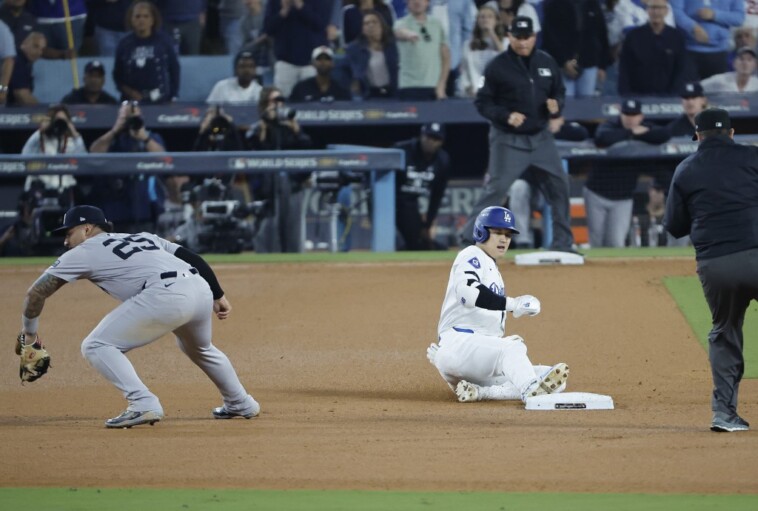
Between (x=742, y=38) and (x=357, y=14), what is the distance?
16.1 feet

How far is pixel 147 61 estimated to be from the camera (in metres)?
17.2

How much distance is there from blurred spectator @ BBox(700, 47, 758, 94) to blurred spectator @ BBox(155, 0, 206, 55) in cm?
646

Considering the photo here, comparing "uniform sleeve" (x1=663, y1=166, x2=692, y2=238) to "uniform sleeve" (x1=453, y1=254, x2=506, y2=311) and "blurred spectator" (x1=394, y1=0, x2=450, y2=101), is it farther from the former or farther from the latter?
"blurred spectator" (x1=394, y1=0, x2=450, y2=101)

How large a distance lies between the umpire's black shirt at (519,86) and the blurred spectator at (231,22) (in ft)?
18.1

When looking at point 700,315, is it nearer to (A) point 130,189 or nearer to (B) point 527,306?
(B) point 527,306

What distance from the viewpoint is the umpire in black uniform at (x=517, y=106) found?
13.2 meters

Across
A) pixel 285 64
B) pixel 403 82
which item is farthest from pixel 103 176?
pixel 403 82

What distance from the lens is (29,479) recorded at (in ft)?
22.0

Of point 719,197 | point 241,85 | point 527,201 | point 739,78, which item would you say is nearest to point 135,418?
point 719,197

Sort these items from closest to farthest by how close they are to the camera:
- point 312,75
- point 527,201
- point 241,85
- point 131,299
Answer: point 131,299 → point 527,201 → point 241,85 → point 312,75

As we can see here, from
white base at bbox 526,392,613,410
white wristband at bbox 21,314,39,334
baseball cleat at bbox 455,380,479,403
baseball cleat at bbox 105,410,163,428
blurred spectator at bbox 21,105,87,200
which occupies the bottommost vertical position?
baseball cleat at bbox 455,380,479,403

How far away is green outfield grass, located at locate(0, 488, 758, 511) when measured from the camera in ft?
19.5

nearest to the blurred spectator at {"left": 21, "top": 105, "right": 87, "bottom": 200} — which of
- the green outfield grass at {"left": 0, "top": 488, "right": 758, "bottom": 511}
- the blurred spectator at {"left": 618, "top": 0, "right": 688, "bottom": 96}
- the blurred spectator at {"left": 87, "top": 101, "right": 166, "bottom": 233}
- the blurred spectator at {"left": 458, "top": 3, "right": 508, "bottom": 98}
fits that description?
the blurred spectator at {"left": 87, "top": 101, "right": 166, "bottom": 233}

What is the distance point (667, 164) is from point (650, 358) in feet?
20.5
